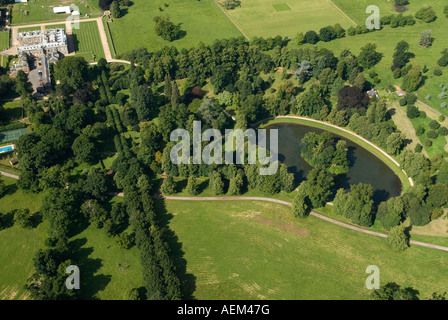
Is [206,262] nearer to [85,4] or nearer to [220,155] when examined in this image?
[220,155]

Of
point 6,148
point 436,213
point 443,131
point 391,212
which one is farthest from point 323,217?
point 6,148

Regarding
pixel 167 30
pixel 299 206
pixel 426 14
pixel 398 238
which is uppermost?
pixel 426 14

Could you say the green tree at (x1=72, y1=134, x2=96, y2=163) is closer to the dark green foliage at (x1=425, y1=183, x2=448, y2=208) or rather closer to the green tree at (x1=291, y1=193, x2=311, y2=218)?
the green tree at (x1=291, y1=193, x2=311, y2=218)

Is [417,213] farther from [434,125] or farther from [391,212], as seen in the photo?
[434,125]

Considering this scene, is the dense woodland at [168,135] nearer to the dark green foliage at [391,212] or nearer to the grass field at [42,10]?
the dark green foliage at [391,212]

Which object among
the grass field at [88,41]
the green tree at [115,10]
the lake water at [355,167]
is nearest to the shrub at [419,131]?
the lake water at [355,167]

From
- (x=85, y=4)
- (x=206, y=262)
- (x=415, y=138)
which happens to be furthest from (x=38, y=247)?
(x=85, y=4)

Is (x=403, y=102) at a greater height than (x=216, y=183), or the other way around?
(x=403, y=102)
